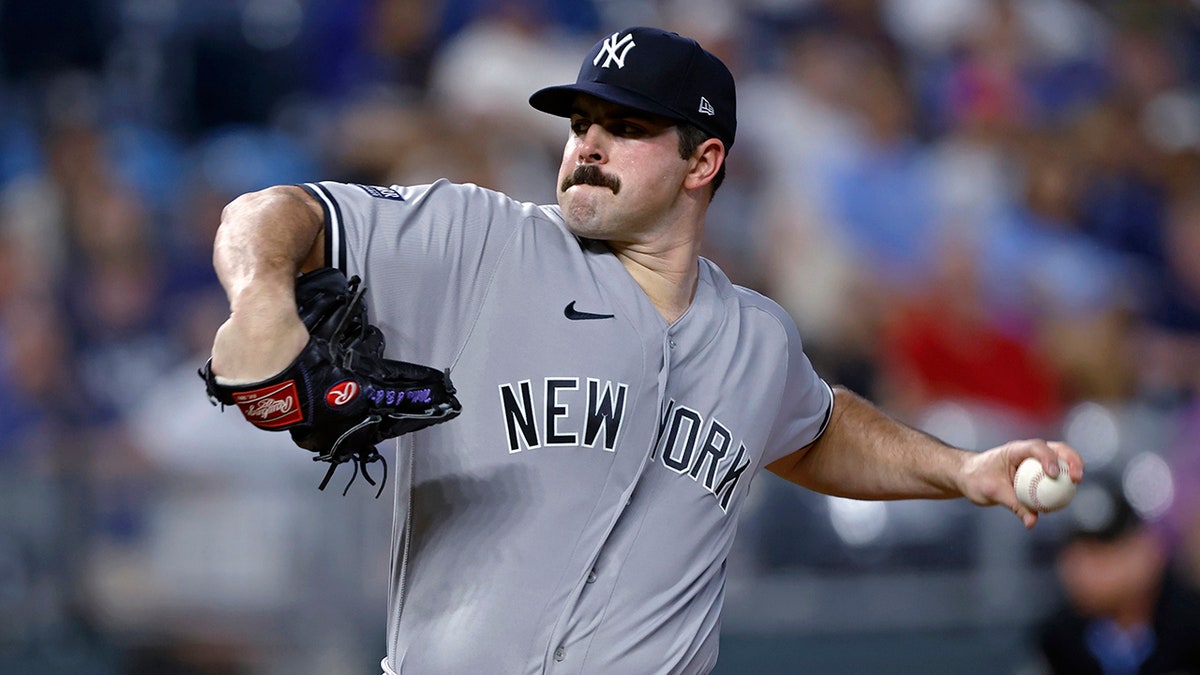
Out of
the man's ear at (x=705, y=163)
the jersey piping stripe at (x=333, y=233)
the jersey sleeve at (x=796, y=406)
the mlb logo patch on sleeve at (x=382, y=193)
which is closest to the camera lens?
the jersey piping stripe at (x=333, y=233)

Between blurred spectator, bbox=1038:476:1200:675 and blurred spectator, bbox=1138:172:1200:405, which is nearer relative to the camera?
blurred spectator, bbox=1038:476:1200:675

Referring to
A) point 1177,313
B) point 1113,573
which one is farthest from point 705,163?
point 1177,313

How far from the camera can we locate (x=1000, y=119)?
7.83 m

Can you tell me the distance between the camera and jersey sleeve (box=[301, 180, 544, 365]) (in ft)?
7.71

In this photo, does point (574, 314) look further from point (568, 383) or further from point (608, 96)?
point (608, 96)

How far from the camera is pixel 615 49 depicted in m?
Answer: 2.69

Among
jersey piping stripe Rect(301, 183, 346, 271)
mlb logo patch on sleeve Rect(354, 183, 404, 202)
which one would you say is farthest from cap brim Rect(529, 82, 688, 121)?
jersey piping stripe Rect(301, 183, 346, 271)

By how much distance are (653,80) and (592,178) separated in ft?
0.70

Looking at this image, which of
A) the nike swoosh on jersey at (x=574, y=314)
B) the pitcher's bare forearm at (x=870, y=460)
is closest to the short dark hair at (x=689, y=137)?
the nike swoosh on jersey at (x=574, y=314)

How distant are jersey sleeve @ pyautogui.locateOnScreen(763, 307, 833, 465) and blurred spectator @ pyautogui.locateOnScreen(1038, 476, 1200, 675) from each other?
1.51 metres

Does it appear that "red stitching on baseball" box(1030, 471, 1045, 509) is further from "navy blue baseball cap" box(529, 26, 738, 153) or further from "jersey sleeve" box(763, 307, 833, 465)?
"navy blue baseball cap" box(529, 26, 738, 153)

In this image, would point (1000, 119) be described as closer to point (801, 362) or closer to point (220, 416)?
point (220, 416)

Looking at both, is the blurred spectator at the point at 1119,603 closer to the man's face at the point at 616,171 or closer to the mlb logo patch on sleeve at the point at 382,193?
the man's face at the point at 616,171

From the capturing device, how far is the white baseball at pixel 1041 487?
2.69m
